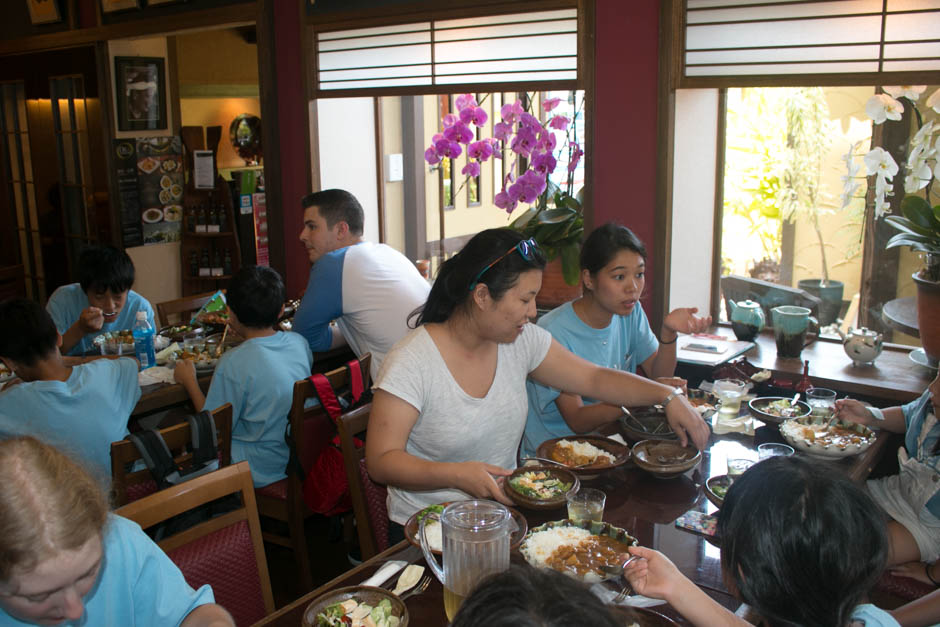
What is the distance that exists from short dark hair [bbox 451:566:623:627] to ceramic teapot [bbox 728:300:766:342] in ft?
8.64

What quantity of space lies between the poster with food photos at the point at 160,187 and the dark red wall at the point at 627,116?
3.38 m

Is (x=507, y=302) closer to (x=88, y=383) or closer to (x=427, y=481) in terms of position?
(x=427, y=481)

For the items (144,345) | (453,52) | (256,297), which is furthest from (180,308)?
(453,52)

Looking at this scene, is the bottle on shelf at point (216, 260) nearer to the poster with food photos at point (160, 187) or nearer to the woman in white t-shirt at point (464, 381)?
the poster with food photos at point (160, 187)

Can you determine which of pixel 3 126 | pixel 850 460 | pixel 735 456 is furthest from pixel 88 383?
pixel 3 126

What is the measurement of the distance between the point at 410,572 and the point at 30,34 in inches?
210

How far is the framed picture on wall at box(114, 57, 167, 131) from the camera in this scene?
502 cm

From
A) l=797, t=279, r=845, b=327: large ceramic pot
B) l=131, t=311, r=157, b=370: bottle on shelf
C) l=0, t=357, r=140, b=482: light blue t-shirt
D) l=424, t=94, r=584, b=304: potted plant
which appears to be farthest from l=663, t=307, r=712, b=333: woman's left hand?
l=131, t=311, r=157, b=370: bottle on shelf

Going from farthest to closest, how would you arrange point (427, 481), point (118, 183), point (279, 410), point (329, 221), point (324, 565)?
point (118, 183) < point (329, 221) < point (324, 565) < point (279, 410) < point (427, 481)

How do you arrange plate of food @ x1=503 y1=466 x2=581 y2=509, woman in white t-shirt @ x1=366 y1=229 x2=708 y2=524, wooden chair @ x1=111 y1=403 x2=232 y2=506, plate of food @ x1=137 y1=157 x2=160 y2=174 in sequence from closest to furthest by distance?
plate of food @ x1=503 y1=466 x2=581 y2=509 → woman in white t-shirt @ x1=366 y1=229 x2=708 y2=524 → wooden chair @ x1=111 y1=403 x2=232 y2=506 → plate of food @ x1=137 y1=157 x2=160 y2=174

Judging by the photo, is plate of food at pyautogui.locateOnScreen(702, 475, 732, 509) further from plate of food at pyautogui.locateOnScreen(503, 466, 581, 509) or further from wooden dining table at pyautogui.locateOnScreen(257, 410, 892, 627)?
plate of food at pyautogui.locateOnScreen(503, 466, 581, 509)

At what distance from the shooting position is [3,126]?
234 inches

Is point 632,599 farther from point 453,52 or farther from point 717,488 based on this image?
point 453,52

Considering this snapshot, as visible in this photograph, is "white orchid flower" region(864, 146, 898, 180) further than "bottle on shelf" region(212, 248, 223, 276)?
No
